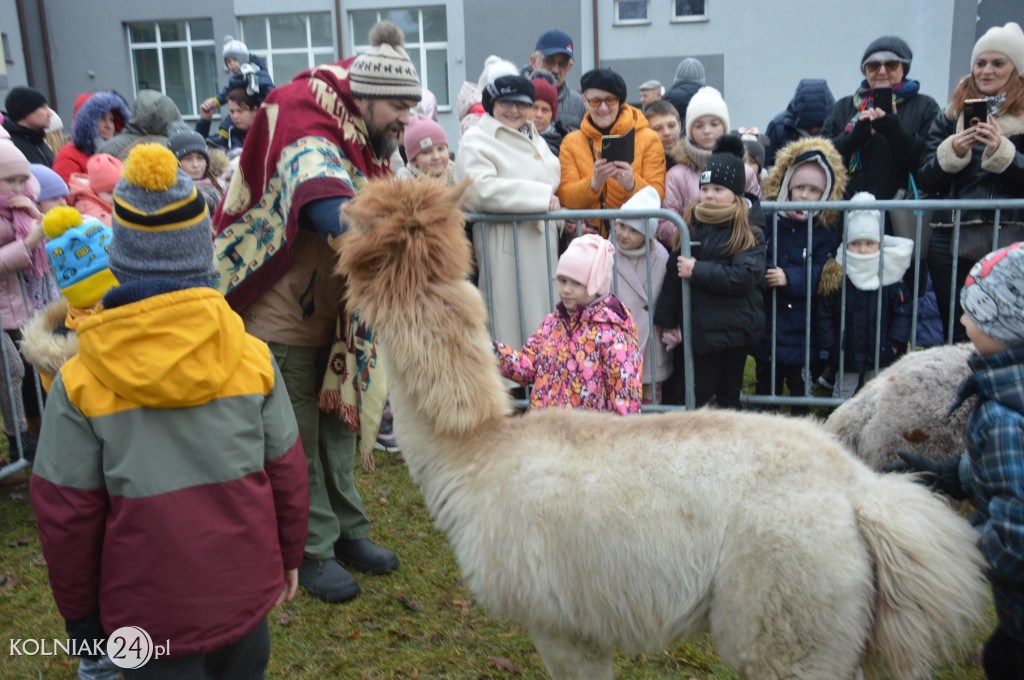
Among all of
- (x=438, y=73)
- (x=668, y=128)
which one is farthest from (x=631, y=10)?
(x=668, y=128)

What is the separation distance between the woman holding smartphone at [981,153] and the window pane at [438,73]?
14.8m

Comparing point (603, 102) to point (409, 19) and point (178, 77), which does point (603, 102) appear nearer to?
point (409, 19)

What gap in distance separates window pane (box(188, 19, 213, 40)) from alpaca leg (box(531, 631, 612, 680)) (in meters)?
20.3

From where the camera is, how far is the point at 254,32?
18.9 m

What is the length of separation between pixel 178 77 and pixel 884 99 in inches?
740

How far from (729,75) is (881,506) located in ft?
53.7

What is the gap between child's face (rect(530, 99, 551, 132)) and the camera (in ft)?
21.6

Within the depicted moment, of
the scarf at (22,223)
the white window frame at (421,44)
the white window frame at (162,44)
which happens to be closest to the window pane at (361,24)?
the white window frame at (421,44)

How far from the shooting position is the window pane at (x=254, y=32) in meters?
18.8

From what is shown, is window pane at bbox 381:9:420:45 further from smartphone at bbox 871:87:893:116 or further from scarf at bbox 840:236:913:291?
scarf at bbox 840:236:913:291

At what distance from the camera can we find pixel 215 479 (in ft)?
6.84

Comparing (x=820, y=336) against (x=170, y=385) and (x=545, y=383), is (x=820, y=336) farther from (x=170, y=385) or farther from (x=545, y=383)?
(x=170, y=385)

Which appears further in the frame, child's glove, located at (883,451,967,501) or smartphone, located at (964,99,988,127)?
smartphone, located at (964,99,988,127)

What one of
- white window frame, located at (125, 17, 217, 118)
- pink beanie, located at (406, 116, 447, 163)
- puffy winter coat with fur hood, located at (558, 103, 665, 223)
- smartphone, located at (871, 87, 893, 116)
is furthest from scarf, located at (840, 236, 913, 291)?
white window frame, located at (125, 17, 217, 118)
